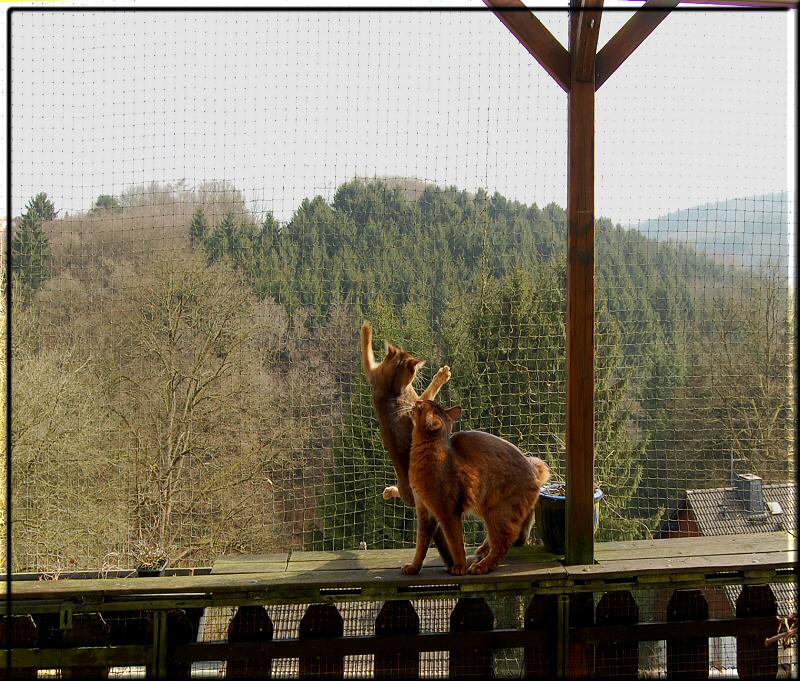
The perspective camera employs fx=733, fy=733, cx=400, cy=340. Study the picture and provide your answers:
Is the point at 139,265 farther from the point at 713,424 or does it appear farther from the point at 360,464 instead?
the point at 713,424

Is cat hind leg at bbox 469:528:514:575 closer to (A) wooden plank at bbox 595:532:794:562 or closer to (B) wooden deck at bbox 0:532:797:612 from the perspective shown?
(B) wooden deck at bbox 0:532:797:612

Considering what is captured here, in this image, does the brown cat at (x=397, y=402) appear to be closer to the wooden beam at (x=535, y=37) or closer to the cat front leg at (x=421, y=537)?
the cat front leg at (x=421, y=537)

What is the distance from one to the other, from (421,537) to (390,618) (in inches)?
13.6

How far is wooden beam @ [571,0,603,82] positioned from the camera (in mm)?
2932

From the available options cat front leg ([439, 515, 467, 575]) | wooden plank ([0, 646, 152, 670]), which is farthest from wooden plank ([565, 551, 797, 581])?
wooden plank ([0, 646, 152, 670])

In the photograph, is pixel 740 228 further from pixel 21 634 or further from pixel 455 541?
pixel 21 634

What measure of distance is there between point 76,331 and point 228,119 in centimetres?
284

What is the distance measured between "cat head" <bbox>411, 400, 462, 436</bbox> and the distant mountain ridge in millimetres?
2712

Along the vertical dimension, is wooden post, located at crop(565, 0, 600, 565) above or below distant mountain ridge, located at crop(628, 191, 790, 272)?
below

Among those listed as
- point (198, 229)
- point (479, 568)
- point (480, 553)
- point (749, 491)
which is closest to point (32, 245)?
point (198, 229)

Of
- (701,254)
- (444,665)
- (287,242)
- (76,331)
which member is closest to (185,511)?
(76,331)

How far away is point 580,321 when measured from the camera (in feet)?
10.2

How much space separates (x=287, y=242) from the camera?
22.0ft

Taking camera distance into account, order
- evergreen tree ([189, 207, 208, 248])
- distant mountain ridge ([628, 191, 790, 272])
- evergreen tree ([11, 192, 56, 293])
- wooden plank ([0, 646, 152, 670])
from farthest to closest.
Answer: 1. evergreen tree ([189, 207, 208, 248])
2. evergreen tree ([11, 192, 56, 293])
3. distant mountain ridge ([628, 191, 790, 272])
4. wooden plank ([0, 646, 152, 670])
